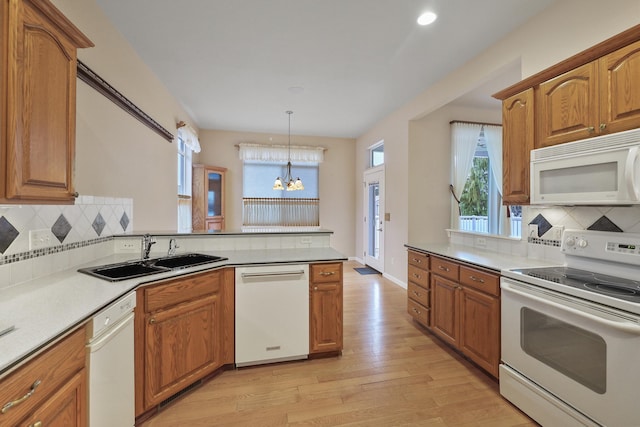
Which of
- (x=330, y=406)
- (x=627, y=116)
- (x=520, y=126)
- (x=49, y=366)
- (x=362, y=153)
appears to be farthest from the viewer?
(x=362, y=153)

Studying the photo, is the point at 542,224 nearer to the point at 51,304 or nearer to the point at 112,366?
the point at 112,366

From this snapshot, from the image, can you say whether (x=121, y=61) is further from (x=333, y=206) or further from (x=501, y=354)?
(x=333, y=206)

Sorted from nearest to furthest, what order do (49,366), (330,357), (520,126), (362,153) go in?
(49,366), (520,126), (330,357), (362,153)

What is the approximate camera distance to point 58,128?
1.35 m

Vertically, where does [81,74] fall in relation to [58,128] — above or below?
above

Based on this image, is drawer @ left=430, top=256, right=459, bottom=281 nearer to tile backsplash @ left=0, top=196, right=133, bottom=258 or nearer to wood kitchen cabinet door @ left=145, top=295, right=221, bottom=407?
wood kitchen cabinet door @ left=145, top=295, right=221, bottom=407

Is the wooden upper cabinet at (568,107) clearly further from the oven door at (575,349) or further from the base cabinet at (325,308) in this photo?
the base cabinet at (325,308)

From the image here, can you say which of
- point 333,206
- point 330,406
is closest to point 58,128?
point 330,406

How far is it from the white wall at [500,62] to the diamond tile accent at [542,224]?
123cm

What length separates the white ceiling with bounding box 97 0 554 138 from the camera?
2.32m

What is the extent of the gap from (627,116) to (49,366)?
2894 mm

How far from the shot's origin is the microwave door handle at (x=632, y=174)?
1.47 meters

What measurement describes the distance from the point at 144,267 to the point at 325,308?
1428 millimetres

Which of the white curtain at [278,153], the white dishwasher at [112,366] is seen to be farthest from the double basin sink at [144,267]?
the white curtain at [278,153]
